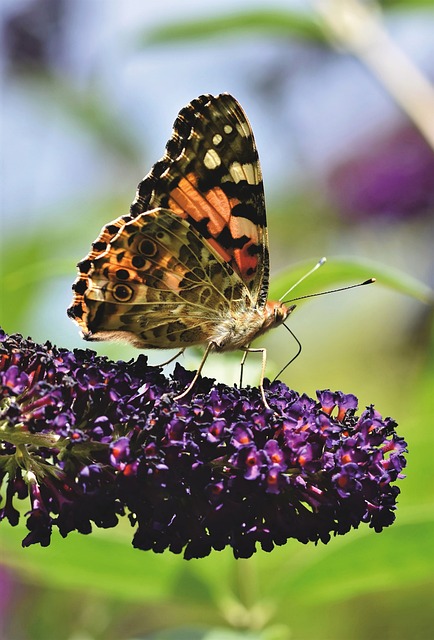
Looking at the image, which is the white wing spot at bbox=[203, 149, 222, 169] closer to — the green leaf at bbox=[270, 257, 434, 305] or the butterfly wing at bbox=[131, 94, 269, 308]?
the butterfly wing at bbox=[131, 94, 269, 308]

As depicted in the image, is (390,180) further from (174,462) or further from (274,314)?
(174,462)

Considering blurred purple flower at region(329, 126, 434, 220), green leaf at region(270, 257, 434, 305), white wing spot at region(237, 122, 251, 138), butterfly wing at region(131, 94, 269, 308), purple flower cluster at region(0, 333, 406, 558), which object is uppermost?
blurred purple flower at region(329, 126, 434, 220)

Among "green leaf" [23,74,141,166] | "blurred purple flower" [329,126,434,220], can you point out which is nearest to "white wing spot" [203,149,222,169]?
"blurred purple flower" [329,126,434,220]

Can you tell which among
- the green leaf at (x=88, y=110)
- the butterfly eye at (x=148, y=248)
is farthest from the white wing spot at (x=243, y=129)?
the green leaf at (x=88, y=110)

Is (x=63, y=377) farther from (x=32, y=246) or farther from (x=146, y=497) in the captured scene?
(x=32, y=246)

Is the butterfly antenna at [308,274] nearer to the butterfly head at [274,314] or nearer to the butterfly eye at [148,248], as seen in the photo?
the butterfly head at [274,314]
